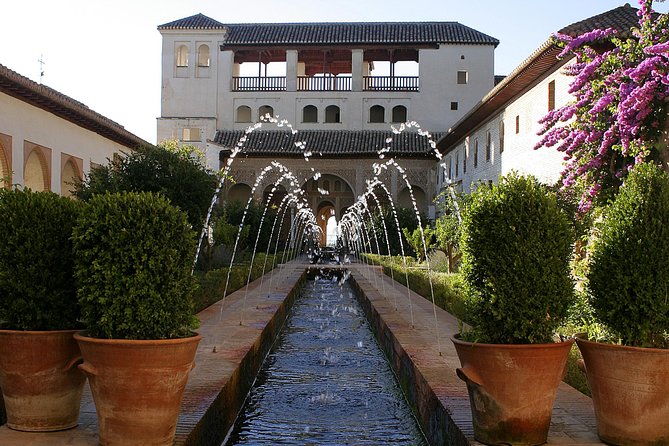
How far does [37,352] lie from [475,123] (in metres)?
21.5

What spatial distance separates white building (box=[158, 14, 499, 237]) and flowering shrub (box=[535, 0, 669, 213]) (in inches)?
856

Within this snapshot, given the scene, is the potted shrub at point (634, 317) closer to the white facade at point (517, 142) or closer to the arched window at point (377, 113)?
the white facade at point (517, 142)

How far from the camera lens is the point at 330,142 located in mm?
34594

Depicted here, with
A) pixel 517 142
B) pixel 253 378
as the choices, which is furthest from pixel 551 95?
pixel 253 378

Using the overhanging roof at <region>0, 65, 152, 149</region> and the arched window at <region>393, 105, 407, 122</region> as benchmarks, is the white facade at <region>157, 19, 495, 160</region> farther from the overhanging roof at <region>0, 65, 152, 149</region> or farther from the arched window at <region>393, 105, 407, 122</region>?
the overhanging roof at <region>0, 65, 152, 149</region>

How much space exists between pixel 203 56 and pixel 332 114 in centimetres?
647

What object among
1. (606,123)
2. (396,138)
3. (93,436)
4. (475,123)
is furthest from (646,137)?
(396,138)

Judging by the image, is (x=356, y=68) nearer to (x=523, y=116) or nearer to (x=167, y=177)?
(x=523, y=116)

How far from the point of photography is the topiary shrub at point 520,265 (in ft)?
12.1

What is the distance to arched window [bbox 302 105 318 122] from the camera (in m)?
35.8

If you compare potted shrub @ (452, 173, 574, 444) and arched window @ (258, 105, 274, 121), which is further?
arched window @ (258, 105, 274, 121)

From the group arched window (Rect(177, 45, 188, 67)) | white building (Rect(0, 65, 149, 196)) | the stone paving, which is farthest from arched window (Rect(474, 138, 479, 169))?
arched window (Rect(177, 45, 188, 67))

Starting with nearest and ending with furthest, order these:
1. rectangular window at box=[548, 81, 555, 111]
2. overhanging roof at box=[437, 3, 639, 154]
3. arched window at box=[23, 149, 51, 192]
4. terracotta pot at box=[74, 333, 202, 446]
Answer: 1. terracotta pot at box=[74, 333, 202, 446]
2. overhanging roof at box=[437, 3, 639, 154]
3. rectangular window at box=[548, 81, 555, 111]
4. arched window at box=[23, 149, 51, 192]

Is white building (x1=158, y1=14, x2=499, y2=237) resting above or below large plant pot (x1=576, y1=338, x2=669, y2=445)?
above
